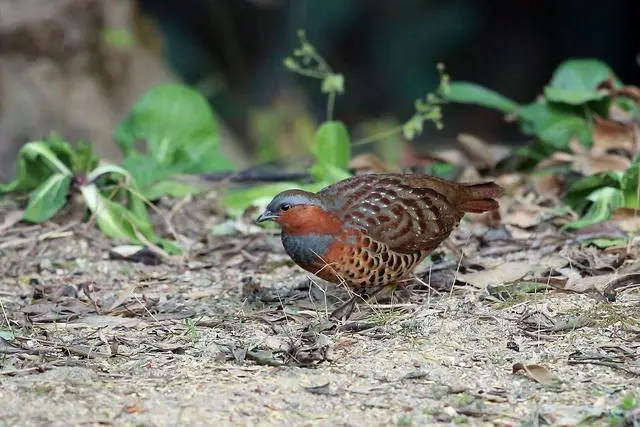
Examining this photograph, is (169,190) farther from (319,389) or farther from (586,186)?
(319,389)

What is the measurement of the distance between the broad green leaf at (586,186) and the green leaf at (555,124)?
25.2 inches

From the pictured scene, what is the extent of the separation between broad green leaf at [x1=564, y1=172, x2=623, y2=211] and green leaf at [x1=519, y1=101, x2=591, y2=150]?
0.64 metres

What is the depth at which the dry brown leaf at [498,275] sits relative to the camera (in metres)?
5.09

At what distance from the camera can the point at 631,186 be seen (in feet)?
19.0

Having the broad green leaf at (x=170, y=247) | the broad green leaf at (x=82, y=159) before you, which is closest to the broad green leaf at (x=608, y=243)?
the broad green leaf at (x=170, y=247)

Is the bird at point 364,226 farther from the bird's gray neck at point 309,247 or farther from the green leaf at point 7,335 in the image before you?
the green leaf at point 7,335

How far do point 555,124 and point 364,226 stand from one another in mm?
2473

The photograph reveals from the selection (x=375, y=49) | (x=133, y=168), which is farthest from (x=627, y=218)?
(x=375, y=49)

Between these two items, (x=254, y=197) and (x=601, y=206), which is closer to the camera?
(x=601, y=206)

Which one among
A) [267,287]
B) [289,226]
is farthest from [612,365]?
[267,287]

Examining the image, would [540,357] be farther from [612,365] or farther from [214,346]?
[214,346]

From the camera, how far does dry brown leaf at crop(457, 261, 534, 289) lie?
5090 millimetres

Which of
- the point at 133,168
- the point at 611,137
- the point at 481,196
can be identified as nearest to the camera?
the point at 481,196

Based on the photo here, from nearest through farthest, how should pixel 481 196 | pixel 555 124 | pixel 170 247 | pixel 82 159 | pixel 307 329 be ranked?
Result: pixel 307 329
pixel 481 196
pixel 170 247
pixel 82 159
pixel 555 124
